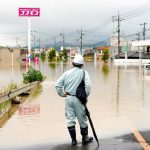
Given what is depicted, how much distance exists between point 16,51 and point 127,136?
10703cm

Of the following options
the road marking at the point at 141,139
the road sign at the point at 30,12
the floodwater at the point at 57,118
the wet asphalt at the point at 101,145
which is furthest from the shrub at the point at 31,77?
the wet asphalt at the point at 101,145

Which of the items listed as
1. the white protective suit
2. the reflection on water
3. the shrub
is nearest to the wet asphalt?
the white protective suit

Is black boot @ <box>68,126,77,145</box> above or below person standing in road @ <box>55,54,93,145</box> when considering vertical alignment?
below

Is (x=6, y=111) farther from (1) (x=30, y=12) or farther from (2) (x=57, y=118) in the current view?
(1) (x=30, y=12)

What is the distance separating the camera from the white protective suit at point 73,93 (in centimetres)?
994

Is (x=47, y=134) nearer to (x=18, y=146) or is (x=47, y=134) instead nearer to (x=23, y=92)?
(x=18, y=146)

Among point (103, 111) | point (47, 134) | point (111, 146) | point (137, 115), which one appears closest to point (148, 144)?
point (111, 146)

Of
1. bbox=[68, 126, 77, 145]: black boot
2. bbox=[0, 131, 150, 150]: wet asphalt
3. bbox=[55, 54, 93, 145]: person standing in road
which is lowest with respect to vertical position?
bbox=[0, 131, 150, 150]: wet asphalt

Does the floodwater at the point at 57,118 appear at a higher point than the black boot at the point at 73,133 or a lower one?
lower

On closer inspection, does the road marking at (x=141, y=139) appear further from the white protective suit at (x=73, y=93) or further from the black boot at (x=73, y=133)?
the black boot at (x=73, y=133)

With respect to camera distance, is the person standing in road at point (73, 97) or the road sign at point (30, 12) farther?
the road sign at point (30, 12)

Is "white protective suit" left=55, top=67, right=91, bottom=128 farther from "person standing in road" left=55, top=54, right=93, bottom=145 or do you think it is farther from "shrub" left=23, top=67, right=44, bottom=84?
"shrub" left=23, top=67, right=44, bottom=84

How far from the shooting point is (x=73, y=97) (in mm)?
9961

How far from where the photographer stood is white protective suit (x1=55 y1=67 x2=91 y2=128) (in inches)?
391
